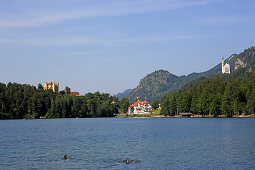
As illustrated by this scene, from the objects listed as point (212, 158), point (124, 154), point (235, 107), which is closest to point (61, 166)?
point (124, 154)

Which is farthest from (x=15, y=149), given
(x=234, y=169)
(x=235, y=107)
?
(x=235, y=107)

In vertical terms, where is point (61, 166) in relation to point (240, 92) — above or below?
below

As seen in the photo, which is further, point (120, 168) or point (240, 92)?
point (240, 92)

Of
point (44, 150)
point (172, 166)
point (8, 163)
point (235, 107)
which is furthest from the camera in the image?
point (235, 107)

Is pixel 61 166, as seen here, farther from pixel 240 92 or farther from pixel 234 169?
pixel 240 92

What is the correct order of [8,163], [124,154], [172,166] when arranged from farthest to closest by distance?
1. [124,154]
2. [8,163]
3. [172,166]

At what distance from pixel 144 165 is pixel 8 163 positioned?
1870 cm

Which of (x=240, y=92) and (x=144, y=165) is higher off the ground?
(x=240, y=92)

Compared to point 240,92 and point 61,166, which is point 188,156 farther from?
point 240,92

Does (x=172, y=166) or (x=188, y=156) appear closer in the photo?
(x=172, y=166)

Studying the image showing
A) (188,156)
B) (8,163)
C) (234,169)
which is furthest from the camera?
(188,156)

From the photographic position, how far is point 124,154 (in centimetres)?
5369

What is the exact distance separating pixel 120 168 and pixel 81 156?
36.5ft

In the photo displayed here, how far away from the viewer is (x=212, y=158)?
1903 inches
